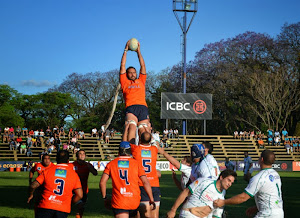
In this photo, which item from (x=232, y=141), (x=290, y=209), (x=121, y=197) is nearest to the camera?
(x=121, y=197)

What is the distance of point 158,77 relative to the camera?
225 feet

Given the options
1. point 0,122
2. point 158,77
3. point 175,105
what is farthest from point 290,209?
point 0,122

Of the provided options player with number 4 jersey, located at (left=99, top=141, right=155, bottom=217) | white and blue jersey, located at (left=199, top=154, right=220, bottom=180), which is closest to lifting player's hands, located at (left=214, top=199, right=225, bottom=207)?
white and blue jersey, located at (left=199, top=154, right=220, bottom=180)

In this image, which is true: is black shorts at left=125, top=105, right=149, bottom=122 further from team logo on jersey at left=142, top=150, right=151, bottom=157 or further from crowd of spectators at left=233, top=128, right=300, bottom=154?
crowd of spectators at left=233, top=128, right=300, bottom=154

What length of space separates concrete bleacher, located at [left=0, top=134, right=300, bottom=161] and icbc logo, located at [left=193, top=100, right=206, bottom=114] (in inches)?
115

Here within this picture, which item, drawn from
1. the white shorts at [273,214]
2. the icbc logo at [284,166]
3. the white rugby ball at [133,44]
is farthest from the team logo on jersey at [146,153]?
the icbc logo at [284,166]

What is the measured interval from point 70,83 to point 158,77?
52.8ft

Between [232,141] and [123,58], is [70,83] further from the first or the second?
[123,58]

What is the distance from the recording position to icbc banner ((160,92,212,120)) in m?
43.7

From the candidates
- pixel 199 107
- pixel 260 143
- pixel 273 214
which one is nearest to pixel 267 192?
pixel 273 214

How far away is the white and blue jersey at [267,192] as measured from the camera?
252 inches

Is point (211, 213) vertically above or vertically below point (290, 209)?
above

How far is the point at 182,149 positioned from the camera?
43.8 m

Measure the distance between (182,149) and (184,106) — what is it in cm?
457
